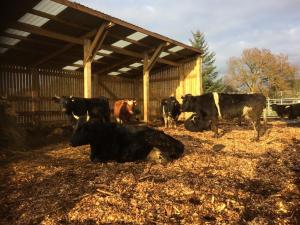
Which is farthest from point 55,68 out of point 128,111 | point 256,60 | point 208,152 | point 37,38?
point 256,60

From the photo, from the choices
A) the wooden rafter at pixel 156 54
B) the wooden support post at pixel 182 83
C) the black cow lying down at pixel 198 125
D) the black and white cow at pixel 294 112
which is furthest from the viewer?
the black and white cow at pixel 294 112

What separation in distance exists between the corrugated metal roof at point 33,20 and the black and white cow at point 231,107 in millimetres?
6023

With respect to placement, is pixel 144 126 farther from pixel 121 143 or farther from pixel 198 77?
pixel 198 77

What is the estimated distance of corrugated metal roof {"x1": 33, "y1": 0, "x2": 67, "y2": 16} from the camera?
8.82m

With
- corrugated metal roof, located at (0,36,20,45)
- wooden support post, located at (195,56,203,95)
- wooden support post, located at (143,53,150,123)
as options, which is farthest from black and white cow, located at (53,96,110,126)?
wooden support post, located at (195,56,203,95)

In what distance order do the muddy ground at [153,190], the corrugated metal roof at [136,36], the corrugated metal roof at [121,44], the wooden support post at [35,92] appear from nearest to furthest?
the muddy ground at [153,190] < the corrugated metal roof at [136,36] < the corrugated metal roof at [121,44] < the wooden support post at [35,92]

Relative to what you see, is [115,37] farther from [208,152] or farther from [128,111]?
[208,152]

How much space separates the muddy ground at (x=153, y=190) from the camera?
336 centimetres

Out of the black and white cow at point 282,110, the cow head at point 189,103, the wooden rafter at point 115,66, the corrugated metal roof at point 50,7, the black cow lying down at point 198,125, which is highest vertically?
the corrugated metal roof at point 50,7

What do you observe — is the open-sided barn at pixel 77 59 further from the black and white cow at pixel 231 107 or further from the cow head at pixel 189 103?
the black and white cow at pixel 231 107

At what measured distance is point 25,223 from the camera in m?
3.20

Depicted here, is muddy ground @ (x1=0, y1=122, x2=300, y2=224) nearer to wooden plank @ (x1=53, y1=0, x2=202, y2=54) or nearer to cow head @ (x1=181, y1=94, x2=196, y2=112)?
wooden plank @ (x1=53, y1=0, x2=202, y2=54)

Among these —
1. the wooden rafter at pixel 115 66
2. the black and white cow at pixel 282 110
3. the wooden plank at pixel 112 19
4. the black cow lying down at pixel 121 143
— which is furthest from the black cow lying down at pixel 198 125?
the black and white cow at pixel 282 110

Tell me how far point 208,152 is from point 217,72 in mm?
35673
